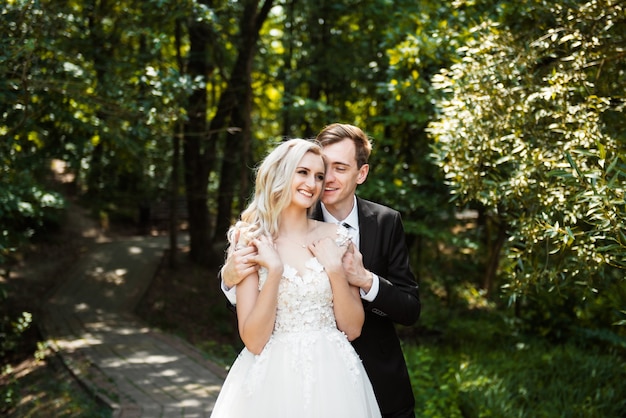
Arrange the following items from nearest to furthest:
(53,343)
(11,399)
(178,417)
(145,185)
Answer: (178,417) < (11,399) < (53,343) < (145,185)

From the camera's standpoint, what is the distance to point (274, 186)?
111 inches

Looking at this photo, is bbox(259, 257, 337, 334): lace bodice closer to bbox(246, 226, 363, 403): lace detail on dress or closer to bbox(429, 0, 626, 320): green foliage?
bbox(246, 226, 363, 403): lace detail on dress

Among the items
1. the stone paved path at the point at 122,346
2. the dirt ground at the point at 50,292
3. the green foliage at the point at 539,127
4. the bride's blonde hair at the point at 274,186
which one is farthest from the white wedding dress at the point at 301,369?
the dirt ground at the point at 50,292

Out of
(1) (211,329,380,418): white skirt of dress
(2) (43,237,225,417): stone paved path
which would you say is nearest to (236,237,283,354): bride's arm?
(1) (211,329,380,418): white skirt of dress

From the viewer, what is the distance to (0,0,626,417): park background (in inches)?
175

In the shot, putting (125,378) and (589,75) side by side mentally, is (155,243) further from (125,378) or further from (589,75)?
(589,75)

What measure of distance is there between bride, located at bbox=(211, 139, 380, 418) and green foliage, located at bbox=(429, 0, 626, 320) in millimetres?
1705

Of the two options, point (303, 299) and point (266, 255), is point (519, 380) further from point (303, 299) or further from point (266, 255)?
point (266, 255)

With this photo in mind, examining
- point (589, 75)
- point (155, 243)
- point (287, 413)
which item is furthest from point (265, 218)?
point (155, 243)

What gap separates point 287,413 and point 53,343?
745 centimetres

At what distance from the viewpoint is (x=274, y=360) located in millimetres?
2785

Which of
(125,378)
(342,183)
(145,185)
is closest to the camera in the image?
(342,183)

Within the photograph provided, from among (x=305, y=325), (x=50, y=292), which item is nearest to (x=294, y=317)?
(x=305, y=325)

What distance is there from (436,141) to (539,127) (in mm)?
967
